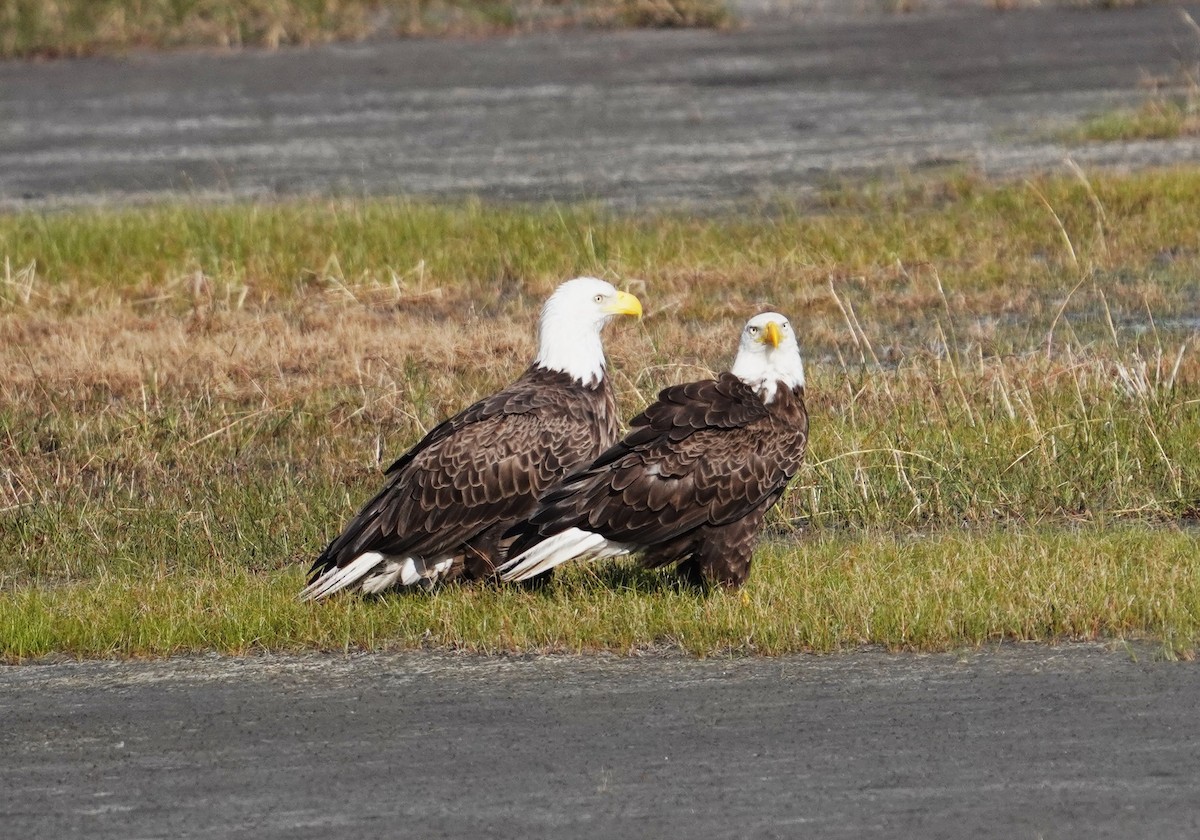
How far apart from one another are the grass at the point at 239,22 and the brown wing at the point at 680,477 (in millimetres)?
24172

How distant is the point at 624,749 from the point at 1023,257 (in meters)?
10.9

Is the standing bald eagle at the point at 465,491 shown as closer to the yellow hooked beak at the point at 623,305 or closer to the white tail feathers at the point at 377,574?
the white tail feathers at the point at 377,574

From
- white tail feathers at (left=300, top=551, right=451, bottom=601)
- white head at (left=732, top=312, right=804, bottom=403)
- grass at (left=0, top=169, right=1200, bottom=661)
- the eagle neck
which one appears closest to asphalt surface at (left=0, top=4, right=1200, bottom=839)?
grass at (left=0, top=169, right=1200, bottom=661)

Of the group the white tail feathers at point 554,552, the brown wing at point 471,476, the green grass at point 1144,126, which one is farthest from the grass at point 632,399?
the green grass at point 1144,126

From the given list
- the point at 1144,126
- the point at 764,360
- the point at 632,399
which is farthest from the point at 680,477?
the point at 1144,126

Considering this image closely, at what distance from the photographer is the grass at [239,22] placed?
Result: 32438 mm

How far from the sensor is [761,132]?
24.7m

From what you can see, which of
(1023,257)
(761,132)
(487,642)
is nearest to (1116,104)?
(761,132)

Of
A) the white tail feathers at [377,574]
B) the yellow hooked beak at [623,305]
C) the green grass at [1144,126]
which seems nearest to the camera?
the white tail feathers at [377,574]

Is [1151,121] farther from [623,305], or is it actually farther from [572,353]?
[572,353]

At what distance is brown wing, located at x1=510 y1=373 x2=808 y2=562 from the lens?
890 cm

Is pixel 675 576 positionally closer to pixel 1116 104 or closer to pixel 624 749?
pixel 624 749

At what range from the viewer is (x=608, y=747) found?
7230 mm

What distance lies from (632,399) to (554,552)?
156 inches
